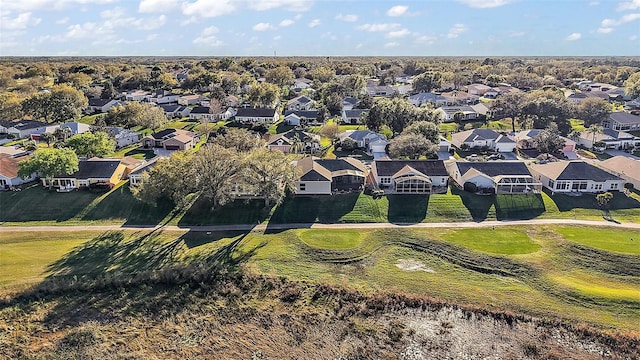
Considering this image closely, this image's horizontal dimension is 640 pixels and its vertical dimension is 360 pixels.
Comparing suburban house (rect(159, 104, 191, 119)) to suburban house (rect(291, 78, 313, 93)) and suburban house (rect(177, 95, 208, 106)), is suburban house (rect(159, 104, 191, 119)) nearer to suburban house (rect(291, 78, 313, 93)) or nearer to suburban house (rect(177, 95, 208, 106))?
suburban house (rect(177, 95, 208, 106))

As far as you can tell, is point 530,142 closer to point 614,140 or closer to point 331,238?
point 614,140

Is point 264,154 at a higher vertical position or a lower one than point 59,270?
higher

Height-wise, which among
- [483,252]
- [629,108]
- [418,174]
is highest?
[629,108]

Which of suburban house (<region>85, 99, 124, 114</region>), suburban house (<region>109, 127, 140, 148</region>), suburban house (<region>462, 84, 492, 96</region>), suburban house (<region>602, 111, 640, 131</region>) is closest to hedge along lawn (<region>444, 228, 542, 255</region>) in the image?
suburban house (<region>602, 111, 640, 131</region>)

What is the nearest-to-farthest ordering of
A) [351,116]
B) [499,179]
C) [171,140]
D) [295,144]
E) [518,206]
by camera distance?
[518,206] → [499,179] → [295,144] → [171,140] → [351,116]

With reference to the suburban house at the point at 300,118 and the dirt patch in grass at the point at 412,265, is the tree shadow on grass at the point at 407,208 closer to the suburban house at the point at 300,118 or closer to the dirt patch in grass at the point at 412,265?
the dirt patch in grass at the point at 412,265

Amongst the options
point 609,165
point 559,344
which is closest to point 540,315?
point 559,344

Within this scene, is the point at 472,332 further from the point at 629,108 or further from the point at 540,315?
the point at 629,108

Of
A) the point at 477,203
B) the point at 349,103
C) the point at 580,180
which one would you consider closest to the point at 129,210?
the point at 477,203
